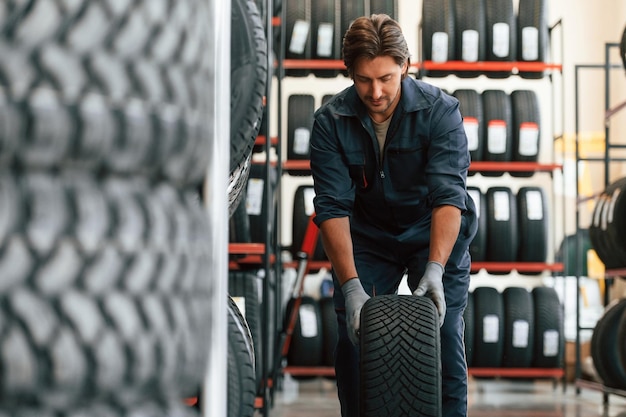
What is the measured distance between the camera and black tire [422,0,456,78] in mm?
7191

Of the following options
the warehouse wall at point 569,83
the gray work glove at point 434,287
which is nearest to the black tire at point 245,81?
the gray work glove at point 434,287

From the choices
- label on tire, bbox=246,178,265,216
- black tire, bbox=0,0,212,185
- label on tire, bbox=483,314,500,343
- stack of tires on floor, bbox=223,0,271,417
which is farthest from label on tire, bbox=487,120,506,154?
black tire, bbox=0,0,212,185

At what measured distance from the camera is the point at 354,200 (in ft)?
9.11

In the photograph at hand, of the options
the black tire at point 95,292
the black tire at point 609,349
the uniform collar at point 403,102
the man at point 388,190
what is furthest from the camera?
the black tire at point 609,349

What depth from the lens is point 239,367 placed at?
6.64 ft

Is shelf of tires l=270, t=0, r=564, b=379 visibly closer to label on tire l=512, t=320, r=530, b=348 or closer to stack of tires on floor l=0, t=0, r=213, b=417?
label on tire l=512, t=320, r=530, b=348

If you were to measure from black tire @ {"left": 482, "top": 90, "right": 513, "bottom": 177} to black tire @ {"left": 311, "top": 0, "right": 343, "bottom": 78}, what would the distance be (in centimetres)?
123

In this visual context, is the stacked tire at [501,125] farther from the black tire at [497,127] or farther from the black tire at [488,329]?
the black tire at [488,329]

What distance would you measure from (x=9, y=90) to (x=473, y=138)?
258 inches

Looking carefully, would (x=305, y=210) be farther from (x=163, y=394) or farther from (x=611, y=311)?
(x=163, y=394)

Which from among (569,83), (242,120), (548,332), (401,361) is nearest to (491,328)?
(548,332)

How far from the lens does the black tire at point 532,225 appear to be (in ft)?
22.8

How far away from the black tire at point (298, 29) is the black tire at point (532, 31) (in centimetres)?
166

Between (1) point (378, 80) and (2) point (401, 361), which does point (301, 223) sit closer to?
(1) point (378, 80)
